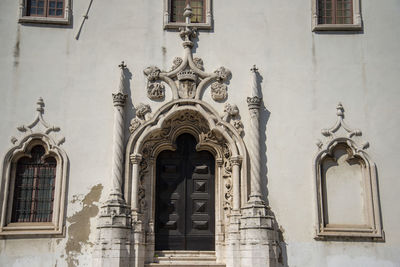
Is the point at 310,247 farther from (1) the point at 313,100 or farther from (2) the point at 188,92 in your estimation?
(2) the point at 188,92

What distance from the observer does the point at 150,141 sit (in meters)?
13.3

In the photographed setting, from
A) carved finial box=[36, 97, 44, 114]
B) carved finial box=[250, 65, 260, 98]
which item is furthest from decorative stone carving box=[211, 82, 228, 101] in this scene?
carved finial box=[36, 97, 44, 114]

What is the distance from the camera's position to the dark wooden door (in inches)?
517

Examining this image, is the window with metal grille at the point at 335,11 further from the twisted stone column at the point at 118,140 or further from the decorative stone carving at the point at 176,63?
the twisted stone column at the point at 118,140

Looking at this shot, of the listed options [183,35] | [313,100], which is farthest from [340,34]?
[183,35]

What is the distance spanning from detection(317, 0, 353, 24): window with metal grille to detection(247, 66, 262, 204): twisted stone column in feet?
8.85

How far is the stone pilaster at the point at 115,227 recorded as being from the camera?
1178 cm

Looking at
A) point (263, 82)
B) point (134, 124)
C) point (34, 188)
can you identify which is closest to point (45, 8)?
point (134, 124)

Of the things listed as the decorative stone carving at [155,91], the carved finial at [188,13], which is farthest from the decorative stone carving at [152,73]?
the carved finial at [188,13]

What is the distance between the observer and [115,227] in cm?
1191

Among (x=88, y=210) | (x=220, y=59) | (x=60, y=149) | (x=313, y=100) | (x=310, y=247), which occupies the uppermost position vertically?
(x=220, y=59)

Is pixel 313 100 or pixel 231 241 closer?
pixel 231 241

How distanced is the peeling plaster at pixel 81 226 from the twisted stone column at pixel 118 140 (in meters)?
0.51

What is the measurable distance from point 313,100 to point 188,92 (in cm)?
326
